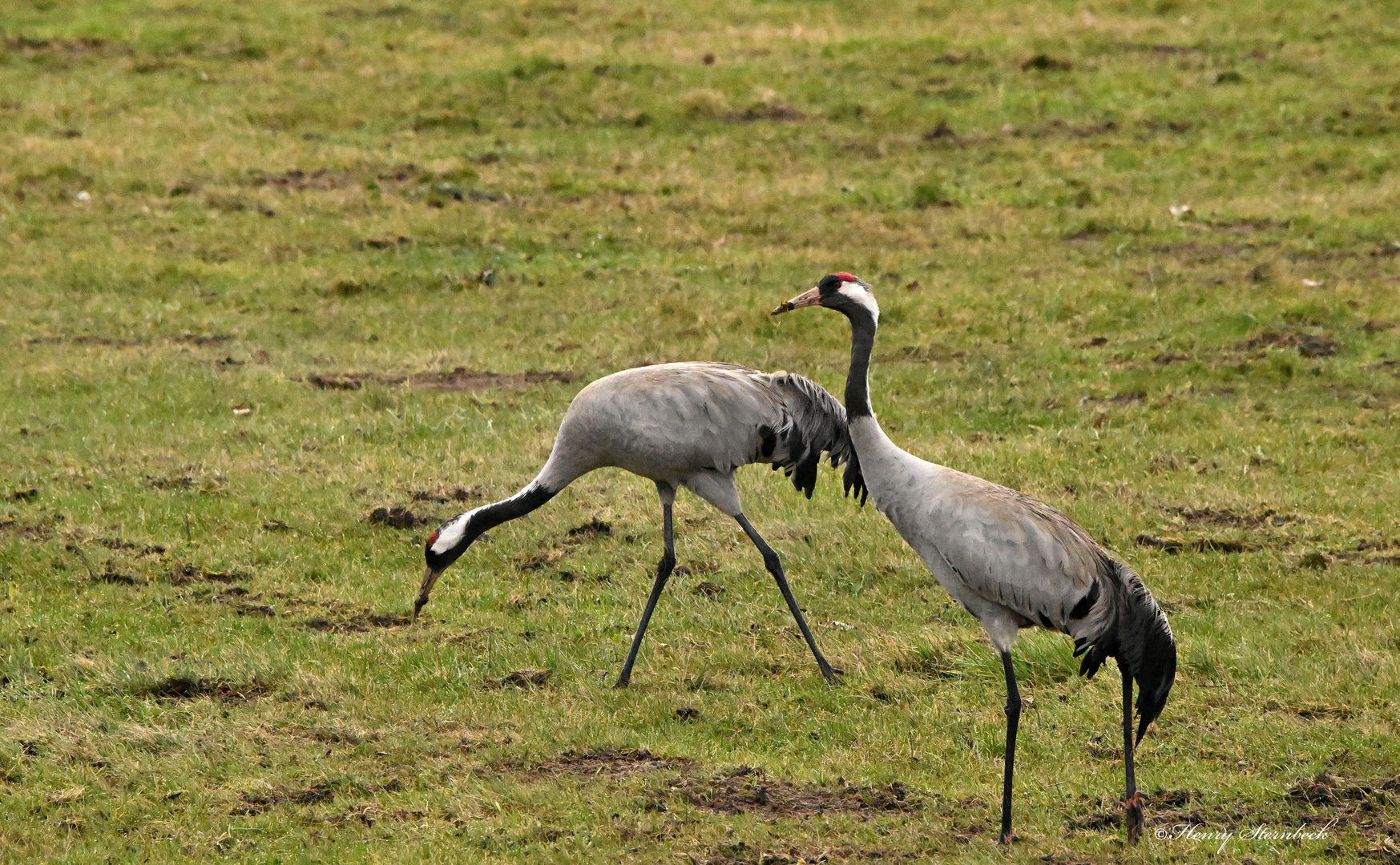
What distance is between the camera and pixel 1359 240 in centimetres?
1338

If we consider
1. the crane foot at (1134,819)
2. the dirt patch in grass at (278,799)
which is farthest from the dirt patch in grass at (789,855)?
the dirt patch in grass at (278,799)

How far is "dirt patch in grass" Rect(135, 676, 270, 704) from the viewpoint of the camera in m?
6.32

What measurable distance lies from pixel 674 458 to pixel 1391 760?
3.02 metres

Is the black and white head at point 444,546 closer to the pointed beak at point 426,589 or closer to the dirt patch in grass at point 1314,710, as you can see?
the pointed beak at point 426,589

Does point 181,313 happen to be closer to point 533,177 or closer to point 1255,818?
point 533,177

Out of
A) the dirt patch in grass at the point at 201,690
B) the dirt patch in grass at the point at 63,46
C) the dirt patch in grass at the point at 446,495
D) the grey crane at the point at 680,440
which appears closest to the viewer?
the dirt patch in grass at the point at 201,690

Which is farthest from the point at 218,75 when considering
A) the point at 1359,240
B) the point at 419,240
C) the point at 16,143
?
the point at 1359,240

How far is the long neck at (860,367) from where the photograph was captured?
5.68 metres

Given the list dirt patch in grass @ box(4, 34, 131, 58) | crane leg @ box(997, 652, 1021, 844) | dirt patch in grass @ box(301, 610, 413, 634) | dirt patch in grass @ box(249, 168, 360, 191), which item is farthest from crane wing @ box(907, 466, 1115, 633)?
dirt patch in grass @ box(4, 34, 131, 58)

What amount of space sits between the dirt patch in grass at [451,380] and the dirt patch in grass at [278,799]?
523cm

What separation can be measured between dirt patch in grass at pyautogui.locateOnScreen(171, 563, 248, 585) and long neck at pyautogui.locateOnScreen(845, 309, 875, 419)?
341cm

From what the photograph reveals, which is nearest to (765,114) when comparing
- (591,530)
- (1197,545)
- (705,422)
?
(591,530)

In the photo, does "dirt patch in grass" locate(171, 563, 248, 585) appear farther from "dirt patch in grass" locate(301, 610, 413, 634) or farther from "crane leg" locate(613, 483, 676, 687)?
"crane leg" locate(613, 483, 676, 687)

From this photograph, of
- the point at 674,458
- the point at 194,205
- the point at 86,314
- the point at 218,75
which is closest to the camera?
the point at 674,458
